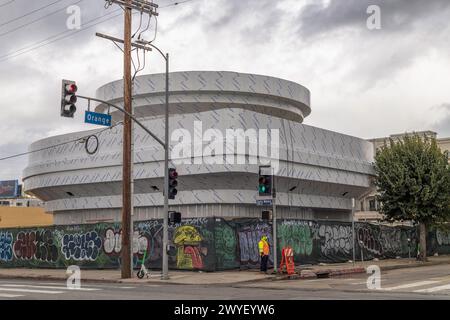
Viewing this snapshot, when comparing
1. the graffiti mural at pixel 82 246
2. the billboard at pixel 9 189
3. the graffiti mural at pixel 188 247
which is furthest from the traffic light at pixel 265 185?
the billboard at pixel 9 189

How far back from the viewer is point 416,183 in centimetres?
3438

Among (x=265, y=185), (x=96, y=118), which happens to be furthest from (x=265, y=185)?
(x=96, y=118)

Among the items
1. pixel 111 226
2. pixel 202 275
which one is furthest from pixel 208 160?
pixel 202 275

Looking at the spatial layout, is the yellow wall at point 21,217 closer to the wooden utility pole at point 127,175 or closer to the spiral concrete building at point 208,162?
the spiral concrete building at point 208,162

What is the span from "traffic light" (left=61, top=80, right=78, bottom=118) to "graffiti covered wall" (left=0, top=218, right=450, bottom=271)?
897 cm

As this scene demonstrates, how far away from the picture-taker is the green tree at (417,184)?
3406cm

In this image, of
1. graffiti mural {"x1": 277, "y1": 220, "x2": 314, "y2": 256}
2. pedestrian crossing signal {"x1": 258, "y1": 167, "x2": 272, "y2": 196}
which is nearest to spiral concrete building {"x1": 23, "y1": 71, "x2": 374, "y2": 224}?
graffiti mural {"x1": 277, "y1": 220, "x2": 314, "y2": 256}

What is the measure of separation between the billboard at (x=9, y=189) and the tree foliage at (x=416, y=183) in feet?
287

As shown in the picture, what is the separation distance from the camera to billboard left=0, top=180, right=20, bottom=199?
108312mm

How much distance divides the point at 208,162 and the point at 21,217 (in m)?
43.9

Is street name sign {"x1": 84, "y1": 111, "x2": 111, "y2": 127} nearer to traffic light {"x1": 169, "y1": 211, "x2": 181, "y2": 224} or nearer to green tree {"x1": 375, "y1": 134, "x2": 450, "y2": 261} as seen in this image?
traffic light {"x1": 169, "y1": 211, "x2": 181, "y2": 224}

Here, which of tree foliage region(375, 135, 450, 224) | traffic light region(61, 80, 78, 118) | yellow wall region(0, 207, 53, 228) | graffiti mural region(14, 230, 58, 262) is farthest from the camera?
yellow wall region(0, 207, 53, 228)

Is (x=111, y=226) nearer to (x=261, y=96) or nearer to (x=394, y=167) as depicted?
(x=261, y=96)

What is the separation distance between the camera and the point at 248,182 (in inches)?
1314
